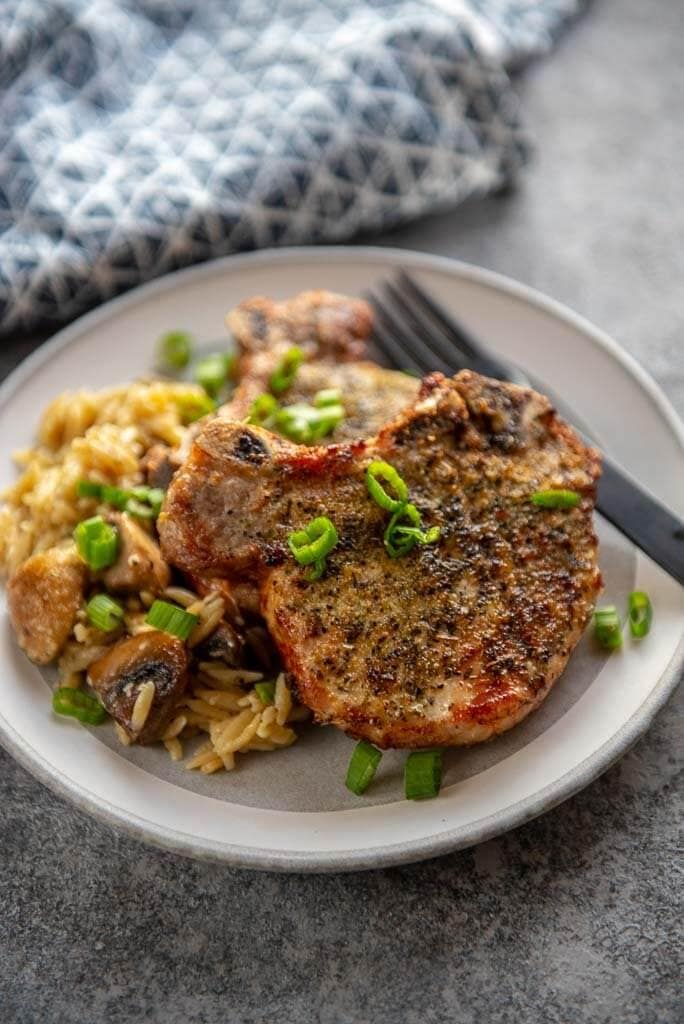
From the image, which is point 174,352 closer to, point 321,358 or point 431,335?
point 321,358

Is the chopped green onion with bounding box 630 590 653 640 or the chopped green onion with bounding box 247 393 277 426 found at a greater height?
the chopped green onion with bounding box 630 590 653 640

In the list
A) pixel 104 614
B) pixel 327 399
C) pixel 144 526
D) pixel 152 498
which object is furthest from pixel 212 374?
pixel 104 614

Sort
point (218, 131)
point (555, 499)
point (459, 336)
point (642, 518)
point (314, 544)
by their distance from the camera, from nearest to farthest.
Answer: point (314, 544) → point (555, 499) → point (642, 518) → point (459, 336) → point (218, 131)

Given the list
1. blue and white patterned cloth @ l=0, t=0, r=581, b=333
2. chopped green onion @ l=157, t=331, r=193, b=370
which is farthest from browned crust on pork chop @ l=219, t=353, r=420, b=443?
blue and white patterned cloth @ l=0, t=0, r=581, b=333

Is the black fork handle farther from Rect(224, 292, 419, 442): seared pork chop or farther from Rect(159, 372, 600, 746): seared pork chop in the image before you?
Rect(224, 292, 419, 442): seared pork chop

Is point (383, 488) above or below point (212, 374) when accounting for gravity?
above

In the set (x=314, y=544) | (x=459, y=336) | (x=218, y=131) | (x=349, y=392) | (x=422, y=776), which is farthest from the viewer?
(x=218, y=131)

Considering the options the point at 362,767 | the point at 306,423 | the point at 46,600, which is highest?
the point at 306,423
